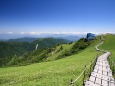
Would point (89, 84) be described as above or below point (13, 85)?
above

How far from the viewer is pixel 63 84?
23719 mm

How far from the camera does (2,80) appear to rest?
3164 cm

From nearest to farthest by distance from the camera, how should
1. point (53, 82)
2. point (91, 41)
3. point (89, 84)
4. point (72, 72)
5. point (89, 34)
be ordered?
point (89, 84) → point (53, 82) → point (72, 72) → point (91, 41) → point (89, 34)

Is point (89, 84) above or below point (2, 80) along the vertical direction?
above

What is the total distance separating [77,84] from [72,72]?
327 inches

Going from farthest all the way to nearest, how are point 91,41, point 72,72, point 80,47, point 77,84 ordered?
point 91,41 → point 80,47 → point 72,72 → point 77,84

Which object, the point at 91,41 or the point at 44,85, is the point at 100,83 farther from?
the point at 91,41

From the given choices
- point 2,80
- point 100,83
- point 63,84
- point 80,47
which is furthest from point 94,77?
point 80,47

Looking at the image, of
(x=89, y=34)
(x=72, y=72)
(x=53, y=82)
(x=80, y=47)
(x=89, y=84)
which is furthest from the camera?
(x=89, y=34)

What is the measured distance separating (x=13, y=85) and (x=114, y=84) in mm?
14098

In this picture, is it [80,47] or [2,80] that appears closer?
[2,80]

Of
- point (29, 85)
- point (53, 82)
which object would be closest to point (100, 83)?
point (53, 82)

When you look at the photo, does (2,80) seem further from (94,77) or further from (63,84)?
(94,77)

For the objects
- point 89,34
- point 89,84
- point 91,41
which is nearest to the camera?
point 89,84
